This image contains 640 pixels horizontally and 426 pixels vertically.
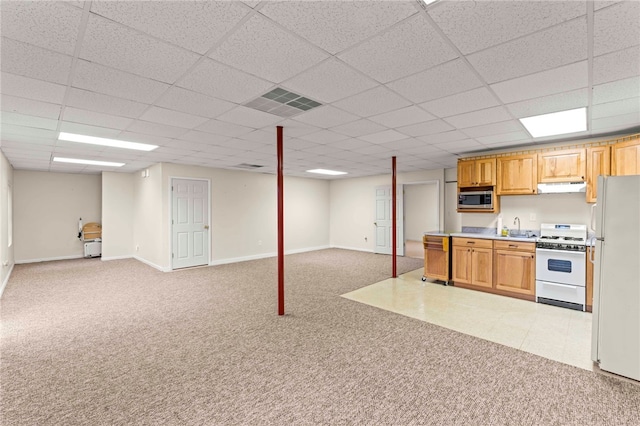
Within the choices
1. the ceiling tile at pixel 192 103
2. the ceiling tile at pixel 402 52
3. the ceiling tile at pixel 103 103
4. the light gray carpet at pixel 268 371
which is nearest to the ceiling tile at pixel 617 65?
the ceiling tile at pixel 402 52

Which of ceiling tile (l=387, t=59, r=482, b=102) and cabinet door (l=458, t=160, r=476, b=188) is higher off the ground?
ceiling tile (l=387, t=59, r=482, b=102)

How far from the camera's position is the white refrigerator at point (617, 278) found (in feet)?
8.57

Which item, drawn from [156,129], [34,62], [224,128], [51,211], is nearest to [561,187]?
[224,128]

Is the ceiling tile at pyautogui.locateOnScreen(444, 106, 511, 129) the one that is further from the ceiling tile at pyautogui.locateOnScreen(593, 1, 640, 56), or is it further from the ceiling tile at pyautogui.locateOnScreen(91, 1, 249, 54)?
the ceiling tile at pyautogui.locateOnScreen(91, 1, 249, 54)

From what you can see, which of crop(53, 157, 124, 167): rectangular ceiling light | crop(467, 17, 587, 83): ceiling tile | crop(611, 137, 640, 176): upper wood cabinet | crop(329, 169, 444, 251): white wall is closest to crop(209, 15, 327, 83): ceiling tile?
crop(467, 17, 587, 83): ceiling tile

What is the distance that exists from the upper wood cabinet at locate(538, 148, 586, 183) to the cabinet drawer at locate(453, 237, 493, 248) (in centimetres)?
129

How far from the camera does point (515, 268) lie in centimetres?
478

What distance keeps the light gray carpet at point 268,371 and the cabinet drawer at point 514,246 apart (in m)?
2.20

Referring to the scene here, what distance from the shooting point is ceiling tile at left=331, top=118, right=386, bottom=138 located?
3928 mm

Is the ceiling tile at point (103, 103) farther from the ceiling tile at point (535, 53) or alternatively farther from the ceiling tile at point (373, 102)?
the ceiling tile at point (535, 53)

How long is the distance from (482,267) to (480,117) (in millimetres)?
2708

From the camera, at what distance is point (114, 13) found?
1718mm

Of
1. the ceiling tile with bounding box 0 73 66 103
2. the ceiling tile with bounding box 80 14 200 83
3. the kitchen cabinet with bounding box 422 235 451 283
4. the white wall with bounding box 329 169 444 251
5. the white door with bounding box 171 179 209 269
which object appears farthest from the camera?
the white wall with bounding box 329 169 444 251

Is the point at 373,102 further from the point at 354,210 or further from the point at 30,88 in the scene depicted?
the point at 354,210
